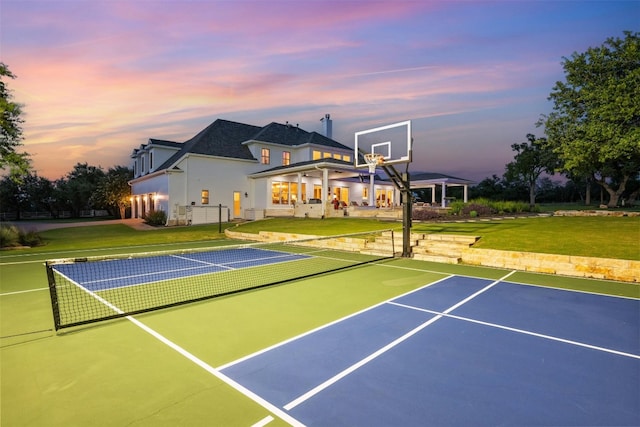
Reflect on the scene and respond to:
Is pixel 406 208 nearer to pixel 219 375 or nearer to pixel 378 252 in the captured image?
pixel 378 252

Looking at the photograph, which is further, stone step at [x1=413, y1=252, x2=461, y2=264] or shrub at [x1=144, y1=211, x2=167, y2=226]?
shrub at [x1=144, y1=211, x2=167, y2=226]

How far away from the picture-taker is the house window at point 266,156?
31.3 m

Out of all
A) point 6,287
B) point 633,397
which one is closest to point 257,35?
point 6,287

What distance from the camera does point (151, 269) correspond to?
382 inches

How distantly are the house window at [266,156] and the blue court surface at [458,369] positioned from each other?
2758 centimetres

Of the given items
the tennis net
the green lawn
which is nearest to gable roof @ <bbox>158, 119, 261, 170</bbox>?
the green lawn

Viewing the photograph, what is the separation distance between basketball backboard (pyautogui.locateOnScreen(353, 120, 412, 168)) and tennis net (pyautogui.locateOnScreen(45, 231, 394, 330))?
3866 millimetres

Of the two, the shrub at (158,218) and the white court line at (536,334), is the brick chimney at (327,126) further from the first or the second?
the white court line at (536,334)

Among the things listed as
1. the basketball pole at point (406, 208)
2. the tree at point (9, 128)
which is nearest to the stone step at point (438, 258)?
the basketball pole at point (406, 208)

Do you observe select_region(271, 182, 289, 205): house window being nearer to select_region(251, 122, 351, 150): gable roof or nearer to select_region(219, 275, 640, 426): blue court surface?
select_region(251, 122, 351, 150): gable roof

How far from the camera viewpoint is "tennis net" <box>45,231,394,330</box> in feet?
18.2

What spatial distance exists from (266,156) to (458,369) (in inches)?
Answer: 1183

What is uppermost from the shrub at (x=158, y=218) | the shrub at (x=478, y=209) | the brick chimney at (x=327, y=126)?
the brick chimney at (x=327, y=126)

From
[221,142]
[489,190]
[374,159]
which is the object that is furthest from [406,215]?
[489,190]
